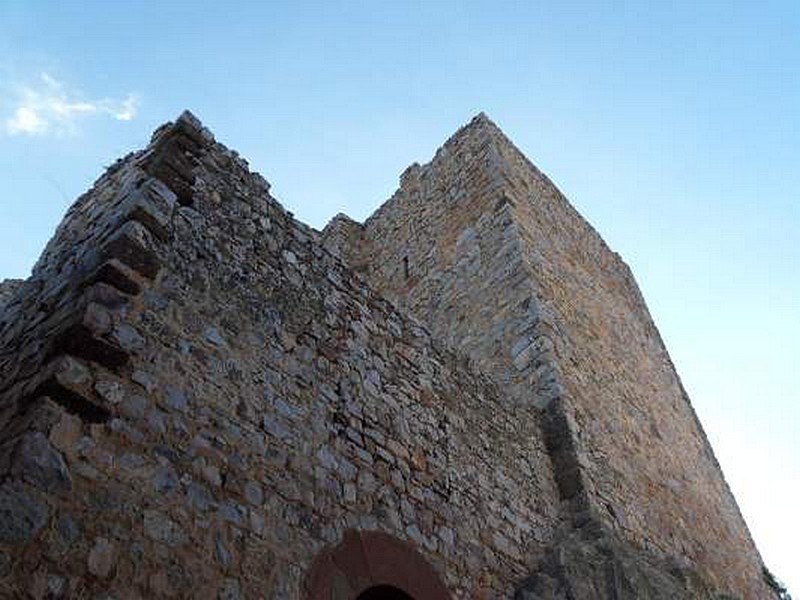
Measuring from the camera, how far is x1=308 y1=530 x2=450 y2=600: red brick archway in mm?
3709

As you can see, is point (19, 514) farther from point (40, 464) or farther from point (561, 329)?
point (561, 329)

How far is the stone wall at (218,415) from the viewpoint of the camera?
9.62 feet

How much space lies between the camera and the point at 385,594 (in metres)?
4.08

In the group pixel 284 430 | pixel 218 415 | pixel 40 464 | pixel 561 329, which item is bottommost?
pixel 40 464

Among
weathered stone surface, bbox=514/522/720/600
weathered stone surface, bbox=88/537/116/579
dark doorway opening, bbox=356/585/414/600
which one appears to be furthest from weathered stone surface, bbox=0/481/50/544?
weathered stone surface, bbox=514/522/720/600

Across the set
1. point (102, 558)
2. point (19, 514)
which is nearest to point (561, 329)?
point (102, 558)

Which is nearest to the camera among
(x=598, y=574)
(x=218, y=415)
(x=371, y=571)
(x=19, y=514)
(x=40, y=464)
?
(x=19, y=514)

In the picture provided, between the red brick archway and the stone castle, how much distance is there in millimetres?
13

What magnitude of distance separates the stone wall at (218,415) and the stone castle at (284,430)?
11 millimetres

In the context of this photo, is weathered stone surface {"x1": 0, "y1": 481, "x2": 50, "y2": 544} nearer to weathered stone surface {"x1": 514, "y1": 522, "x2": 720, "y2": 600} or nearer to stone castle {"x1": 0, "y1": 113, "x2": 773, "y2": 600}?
stone castle {"x1": 0, "y1": 113, "x2": 773, "y2": 600}

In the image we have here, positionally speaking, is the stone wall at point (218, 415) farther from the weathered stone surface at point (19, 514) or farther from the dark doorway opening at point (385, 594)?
the dark doorway opening at point (385, 594)

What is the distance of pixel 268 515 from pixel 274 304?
1.37 metres

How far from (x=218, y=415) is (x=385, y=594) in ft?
4.62

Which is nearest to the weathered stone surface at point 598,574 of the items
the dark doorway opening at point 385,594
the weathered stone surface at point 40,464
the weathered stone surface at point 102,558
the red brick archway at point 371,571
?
the red brick archway at point 371,571
